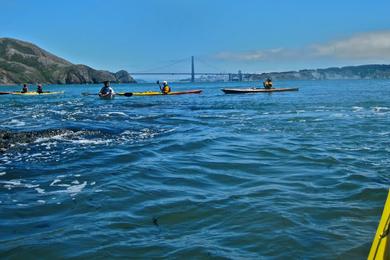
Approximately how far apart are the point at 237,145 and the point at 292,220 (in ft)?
26.1

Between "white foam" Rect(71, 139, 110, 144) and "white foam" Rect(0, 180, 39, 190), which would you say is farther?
"white foam" Rect(71, 139, 110, 144)

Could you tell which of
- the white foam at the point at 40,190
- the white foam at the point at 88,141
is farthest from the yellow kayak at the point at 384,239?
the white foam at the point at 88,141

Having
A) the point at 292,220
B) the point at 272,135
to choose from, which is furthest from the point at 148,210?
the point at 272,135

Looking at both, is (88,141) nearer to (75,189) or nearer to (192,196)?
(75,189)

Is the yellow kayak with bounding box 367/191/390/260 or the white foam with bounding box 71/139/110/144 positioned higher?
the yellow kayak with bounding box 367/191/390/260

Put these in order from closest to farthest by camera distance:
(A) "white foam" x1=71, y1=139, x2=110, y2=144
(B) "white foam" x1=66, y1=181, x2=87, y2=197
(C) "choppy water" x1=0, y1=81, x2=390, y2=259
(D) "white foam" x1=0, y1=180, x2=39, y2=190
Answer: (C) "choppy water" x1=0, y1=81, x2=390, y2=259, (B) "white foam" x1=66, y1=181, x2=87, y2=197, (D) "white foam" x1=0, y1=180, x2=39, y2=190, (A) "white foam" x1=71, y1=139, x2=110, y2=144

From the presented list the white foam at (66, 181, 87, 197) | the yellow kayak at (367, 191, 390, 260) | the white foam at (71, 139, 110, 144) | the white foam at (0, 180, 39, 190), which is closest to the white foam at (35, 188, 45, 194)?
the white foam at (0, 180, 39, 190)

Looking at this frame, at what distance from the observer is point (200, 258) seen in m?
5.66

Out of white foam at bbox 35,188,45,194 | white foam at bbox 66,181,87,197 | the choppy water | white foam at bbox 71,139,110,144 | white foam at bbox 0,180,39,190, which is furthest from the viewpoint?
white foam at bbox 71,139,110,144

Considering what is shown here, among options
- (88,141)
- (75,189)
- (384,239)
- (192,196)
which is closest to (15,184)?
(75,189)

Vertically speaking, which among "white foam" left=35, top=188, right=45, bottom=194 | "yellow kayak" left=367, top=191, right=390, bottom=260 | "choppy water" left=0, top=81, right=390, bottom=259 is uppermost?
"yellow kayak" left=367, top=191, right=390, bottom=260

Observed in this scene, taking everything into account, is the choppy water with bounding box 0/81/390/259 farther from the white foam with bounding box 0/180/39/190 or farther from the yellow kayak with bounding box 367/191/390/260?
the yellow kayak with bounding box 367/191/390/260

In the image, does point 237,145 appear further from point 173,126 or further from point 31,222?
point 31,222

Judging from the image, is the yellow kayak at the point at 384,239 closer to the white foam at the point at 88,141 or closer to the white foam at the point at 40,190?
the white foam at the point at 40,190
